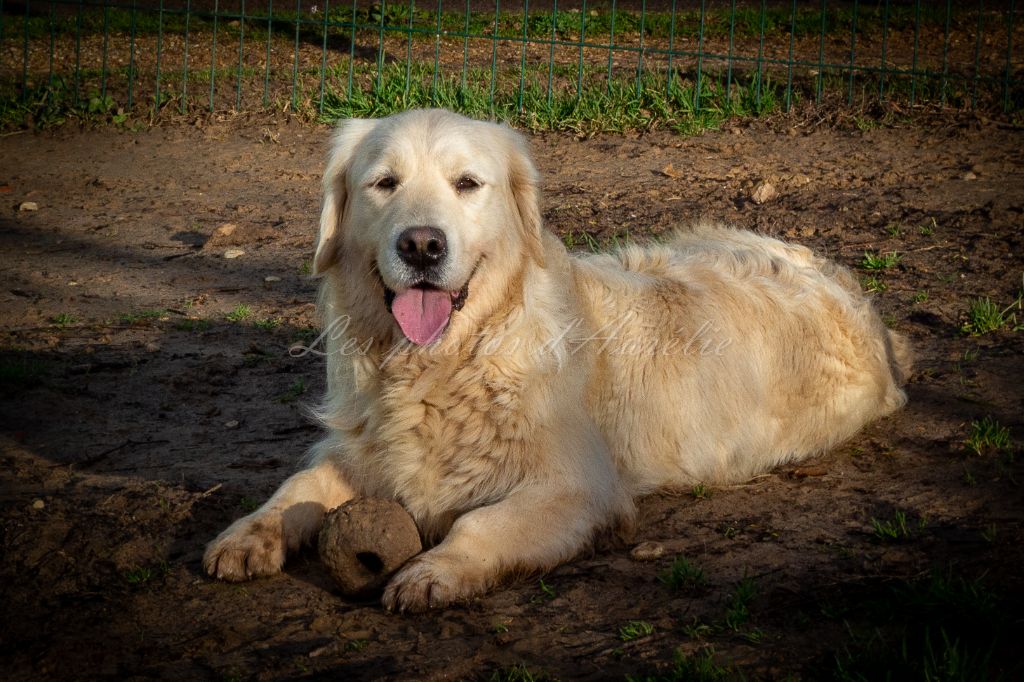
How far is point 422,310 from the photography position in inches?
156

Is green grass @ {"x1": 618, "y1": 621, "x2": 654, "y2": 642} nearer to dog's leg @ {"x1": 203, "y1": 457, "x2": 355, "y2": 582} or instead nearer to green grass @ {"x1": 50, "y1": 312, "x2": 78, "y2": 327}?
dog's leg @ {"x1": 203, "y1": 457, "x2": 355, "y2": 582}

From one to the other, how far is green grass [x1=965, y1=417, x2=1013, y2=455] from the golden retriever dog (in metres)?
0.68

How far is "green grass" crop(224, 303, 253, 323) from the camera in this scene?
22.7 feet

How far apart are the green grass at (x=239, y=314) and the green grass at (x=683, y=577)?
4.21 metres

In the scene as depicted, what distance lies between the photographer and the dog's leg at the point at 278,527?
370 centimetres

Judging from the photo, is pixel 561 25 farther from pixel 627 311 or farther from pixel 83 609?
pixel 83 609

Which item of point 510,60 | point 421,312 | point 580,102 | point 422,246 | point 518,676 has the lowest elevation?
point 518,676

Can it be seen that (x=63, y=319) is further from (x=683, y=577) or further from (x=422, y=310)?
(x=683, y=577)

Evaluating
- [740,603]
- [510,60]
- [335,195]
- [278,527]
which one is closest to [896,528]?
[740,603]

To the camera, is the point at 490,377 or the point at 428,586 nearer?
the point at 428,586

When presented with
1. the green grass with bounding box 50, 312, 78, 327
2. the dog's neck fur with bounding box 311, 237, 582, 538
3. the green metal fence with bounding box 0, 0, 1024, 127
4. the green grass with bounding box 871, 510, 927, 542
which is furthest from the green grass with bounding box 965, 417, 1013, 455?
the green metal fence with bounding box 0, 0, 1024, 127

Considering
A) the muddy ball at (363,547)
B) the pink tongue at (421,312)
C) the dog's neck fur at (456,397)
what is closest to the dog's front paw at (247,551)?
the muddy ball at (363,547)

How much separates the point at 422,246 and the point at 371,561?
112 cm

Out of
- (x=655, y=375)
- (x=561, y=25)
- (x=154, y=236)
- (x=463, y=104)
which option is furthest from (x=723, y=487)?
(x=561, y=25)
